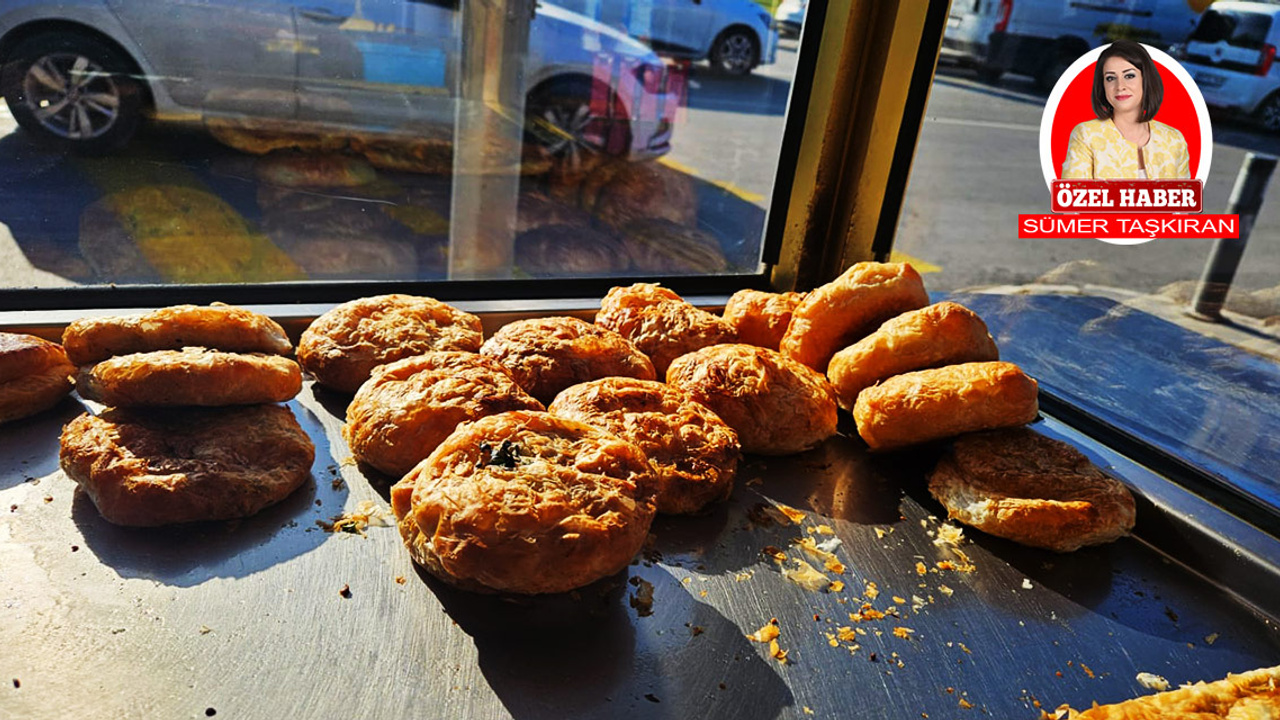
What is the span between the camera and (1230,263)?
67.7 inches

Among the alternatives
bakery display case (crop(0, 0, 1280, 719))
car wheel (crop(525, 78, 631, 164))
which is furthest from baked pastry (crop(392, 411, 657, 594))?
car wheel (crop(525, 78, 631, 164))

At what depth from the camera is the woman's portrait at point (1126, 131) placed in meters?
1.79

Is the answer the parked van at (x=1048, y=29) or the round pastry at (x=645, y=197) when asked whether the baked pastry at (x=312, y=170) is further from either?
the parked van at (x=1048, y=29)

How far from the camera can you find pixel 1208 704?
111 centimetres

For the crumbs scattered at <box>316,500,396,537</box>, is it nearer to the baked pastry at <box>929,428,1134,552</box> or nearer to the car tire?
the baked pastry at <box>929,428,1134,552</box>

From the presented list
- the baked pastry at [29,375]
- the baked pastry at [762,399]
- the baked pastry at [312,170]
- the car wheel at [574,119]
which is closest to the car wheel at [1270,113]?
the baked pastry at [762,399]

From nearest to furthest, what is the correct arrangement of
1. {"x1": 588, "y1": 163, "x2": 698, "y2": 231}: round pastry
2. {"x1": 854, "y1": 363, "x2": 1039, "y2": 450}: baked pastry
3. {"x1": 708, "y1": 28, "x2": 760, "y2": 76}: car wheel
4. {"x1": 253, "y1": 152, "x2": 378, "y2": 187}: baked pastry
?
{"x1": 854, "y1": 363, "x2": 1039, "y2": 450}: baked pastry < {"x1": 253, "y1": 152, "x2": 378, "y2": 187}: baked pastry < {"x1": 708, "y1": 28, "x2": 760, "y2": 76}: car wheel < {"x1": 588, "y1": 163, "x2": 698, "y2": 231}: round pastry

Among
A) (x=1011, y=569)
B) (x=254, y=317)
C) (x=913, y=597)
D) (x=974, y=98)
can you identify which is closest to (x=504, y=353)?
(x=254, y=317)

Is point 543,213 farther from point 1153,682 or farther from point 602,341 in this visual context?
point 1153,682

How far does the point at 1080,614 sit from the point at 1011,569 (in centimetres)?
13

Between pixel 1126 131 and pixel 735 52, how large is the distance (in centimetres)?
129

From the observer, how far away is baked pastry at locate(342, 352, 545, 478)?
1462 millimetres

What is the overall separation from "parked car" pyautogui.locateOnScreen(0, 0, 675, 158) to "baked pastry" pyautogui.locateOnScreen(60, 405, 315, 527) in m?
0.86

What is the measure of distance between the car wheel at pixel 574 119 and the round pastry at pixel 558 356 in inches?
46.4
